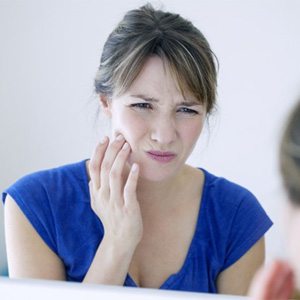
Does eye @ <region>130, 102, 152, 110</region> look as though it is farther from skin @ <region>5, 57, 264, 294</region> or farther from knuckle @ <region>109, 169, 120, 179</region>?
knuckle @ <region>109, 169, 120, 179</region>

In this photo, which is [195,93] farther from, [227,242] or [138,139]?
[227,242]

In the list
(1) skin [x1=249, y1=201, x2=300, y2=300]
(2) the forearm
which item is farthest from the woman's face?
(1) skin [x1=249, y1=201, x2=300, y2=300]

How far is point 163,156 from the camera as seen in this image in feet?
3.12

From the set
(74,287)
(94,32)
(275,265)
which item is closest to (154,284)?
(74,287)

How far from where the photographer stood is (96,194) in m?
1.01

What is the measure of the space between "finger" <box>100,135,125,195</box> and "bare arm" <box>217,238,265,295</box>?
0.25 m

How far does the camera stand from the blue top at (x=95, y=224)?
0.99m

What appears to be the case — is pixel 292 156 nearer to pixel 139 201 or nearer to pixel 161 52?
pixel 161 52

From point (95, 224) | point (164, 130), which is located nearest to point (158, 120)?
point (164, 130)

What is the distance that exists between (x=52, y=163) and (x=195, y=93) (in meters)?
1.25

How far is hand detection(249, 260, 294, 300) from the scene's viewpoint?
33 centimetres

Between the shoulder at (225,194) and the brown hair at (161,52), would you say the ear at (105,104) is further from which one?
the shoulder at (225,194)

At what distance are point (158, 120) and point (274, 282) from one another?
24.6 inches

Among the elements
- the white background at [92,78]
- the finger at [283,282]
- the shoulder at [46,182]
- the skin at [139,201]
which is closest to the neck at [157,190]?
the skin at [139,201]
